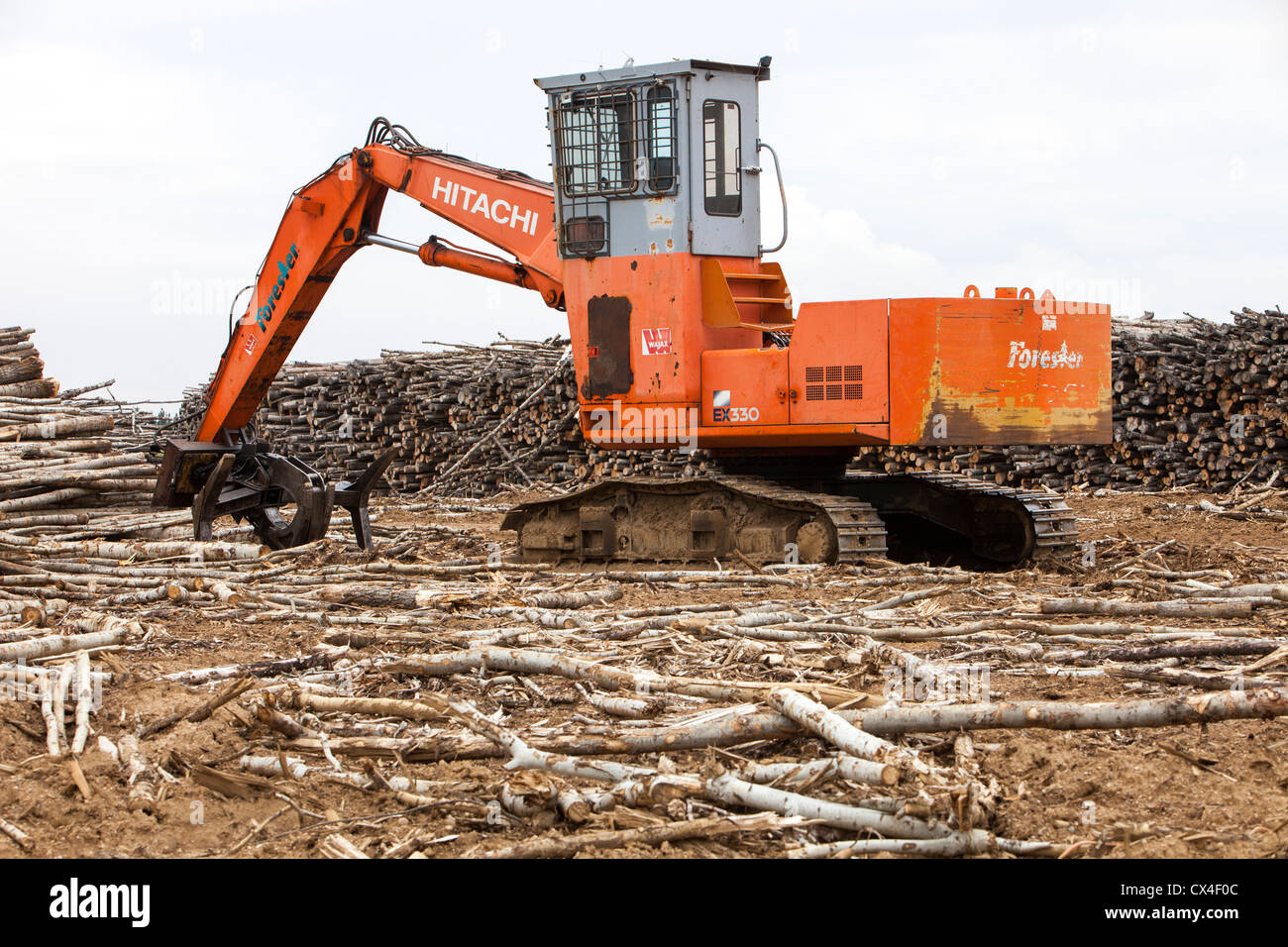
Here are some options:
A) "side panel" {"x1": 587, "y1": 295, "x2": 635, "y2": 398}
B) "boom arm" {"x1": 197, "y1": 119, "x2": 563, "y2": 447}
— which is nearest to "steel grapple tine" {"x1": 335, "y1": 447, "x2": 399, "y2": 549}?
"boom arm" {"x1": 197, "y1": 119, "x2": 563, "y2": 447}

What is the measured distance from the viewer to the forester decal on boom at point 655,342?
1001 centimetres

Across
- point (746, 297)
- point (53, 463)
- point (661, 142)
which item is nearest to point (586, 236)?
point (661, 142)

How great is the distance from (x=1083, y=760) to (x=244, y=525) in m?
12.8

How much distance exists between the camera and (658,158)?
9922 millimetres

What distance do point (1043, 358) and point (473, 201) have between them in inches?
192

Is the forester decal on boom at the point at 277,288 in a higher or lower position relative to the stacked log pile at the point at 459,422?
higher

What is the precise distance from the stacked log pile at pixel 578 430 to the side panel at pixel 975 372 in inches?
279

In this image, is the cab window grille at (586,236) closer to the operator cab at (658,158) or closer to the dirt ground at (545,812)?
the operator cab at (658,158)

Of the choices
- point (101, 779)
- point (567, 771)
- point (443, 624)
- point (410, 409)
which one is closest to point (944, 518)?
point (443, 624)

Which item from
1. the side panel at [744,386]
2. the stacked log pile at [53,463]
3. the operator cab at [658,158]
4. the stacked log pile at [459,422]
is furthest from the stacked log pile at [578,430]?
the operator cab at [658,158]

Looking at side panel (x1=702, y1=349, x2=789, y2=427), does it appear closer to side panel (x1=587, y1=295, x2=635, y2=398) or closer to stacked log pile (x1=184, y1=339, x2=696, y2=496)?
side panel (x1=587, y1=295, x2=635, y2=398)

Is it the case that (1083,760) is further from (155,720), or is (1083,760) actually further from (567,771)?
(155,720)

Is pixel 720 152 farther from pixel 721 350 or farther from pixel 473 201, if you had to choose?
pixel 473 201

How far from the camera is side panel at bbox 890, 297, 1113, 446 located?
9625 mm
